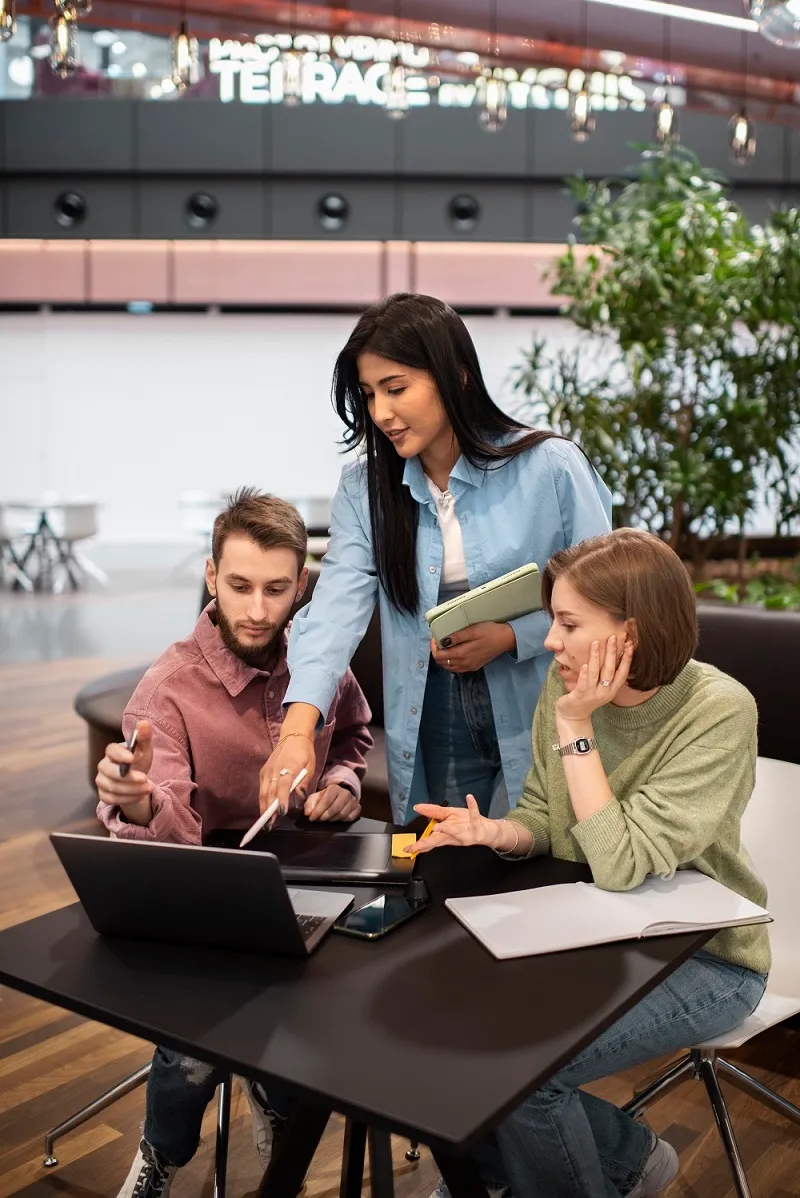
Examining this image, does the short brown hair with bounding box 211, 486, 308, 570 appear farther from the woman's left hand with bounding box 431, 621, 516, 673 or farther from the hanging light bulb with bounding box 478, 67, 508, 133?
the hanging light bulb with bounding box 478, 67, 508, 133

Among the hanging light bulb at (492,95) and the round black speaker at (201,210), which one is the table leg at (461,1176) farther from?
the round black speaker at (201,210)

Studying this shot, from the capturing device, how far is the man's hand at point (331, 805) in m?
2.02

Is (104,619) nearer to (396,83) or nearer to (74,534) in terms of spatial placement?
(74,534)

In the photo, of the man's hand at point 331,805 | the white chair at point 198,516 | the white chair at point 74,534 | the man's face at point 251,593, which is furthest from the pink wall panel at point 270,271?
the man's hand at point 331,805

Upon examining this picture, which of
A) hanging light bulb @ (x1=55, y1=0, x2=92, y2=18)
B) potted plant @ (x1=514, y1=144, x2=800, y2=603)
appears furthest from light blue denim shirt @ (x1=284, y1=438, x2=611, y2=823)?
hanging light bulb @ (x1=55, y1=0, x2=92, y2=18)

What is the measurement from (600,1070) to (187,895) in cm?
64

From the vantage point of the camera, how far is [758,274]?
16.3 ft

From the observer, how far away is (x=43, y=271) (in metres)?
10.9

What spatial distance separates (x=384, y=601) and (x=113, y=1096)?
1.14 m

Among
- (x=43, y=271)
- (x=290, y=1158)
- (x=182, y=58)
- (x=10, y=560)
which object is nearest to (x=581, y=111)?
(x=182, y=58)

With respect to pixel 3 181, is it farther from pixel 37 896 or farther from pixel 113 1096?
pixel 113 1096

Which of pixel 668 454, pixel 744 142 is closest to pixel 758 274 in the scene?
pixel 668 454

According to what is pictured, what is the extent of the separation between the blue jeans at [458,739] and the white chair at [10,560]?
29.6 ft

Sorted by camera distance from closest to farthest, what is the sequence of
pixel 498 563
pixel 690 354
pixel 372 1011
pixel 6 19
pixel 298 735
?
pixel 372 1011, pixel 298 735, pixel 498 563, pixel 6 19, pixel 690 354
